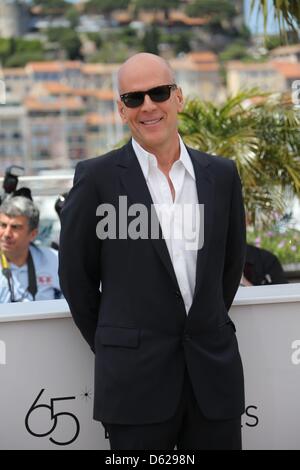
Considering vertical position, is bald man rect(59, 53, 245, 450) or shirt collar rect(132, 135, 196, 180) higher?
shirt collar rect(132, 135, 196, 180)

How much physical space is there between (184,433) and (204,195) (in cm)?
70

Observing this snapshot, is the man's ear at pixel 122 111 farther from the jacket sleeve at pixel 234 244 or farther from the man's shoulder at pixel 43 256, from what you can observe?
the man's shoulder at pixel 43 256

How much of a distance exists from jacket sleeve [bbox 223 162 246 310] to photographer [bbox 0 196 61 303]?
1.81 metres

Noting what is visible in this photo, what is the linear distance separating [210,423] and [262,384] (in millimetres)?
493

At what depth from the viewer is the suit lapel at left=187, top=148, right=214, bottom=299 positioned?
7.37 ft

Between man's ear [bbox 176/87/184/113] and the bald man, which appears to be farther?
man's ear [bbox 176/87/184/113]

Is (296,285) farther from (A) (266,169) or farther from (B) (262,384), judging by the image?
(A) (266,169)

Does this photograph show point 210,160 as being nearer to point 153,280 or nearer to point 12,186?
point 153,280

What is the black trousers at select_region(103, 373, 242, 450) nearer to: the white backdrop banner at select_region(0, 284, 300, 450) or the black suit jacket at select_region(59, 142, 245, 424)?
the black suit jacket at select_region(59, 142, 245, 424)

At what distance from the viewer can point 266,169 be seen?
623 cm

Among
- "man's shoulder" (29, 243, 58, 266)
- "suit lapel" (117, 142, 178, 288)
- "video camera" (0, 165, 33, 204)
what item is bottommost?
"man's shoulder" (29, 243, 58, 266)

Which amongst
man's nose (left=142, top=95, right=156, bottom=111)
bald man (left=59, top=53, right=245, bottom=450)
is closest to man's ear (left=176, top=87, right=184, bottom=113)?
bald man (left=59, top=53, right=245, bottom=450)

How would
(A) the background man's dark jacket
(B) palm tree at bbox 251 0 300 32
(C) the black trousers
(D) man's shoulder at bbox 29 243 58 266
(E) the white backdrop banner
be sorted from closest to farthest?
(C) the black trousers → (E) the white backdrop banner → (D) man's shoulder at bbox 29 243 58 266 → (A) the background man's dark jacket → (B) palm tree at bbox 251 0 300 32

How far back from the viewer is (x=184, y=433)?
90.6 inches
